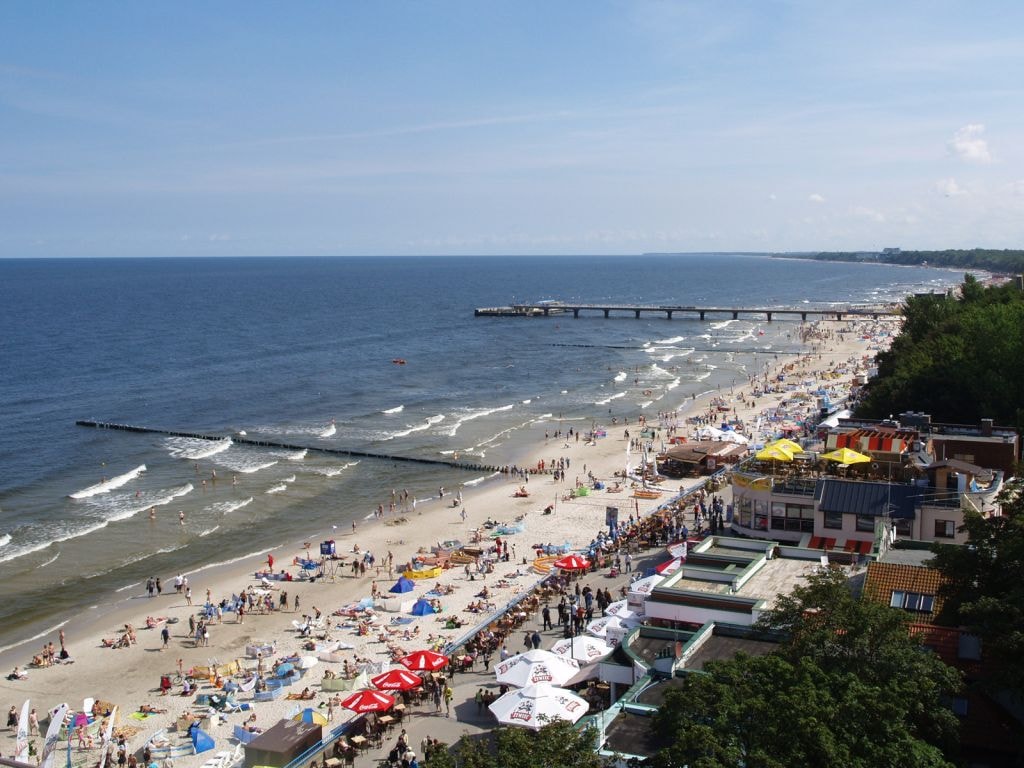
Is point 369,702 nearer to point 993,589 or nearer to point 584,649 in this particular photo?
point 584,649

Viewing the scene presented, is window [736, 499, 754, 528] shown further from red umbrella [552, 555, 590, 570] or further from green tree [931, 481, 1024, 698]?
green tree [931, 481, 1024, 698]

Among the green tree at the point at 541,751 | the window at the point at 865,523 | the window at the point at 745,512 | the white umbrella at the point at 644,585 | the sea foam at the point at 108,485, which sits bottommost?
the sea foam at the point at 108,485

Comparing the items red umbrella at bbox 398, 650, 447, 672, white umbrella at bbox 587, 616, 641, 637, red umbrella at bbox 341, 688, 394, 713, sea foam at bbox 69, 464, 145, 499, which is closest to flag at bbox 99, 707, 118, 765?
red umbrella at bbox 341, 688, 394, 713

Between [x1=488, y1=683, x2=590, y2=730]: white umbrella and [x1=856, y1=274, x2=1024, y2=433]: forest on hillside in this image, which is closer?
[x1=488, y1=683, x2=590, y2=730]: white umbrella

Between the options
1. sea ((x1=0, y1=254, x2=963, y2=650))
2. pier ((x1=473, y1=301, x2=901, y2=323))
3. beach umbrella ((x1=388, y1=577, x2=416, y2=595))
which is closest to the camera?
beach umbrella ((x1=388, y1=577, x2=416, y2=595))

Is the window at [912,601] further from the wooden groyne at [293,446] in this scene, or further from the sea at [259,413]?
the wooden groyne at [293,446]

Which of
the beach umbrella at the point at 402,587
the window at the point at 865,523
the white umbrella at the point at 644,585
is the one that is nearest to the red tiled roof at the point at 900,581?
the white umbrella at the point at 644,585
